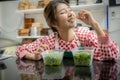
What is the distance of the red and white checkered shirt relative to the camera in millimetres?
1047

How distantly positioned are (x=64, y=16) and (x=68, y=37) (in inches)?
6.4

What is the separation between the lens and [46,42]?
52.7 inches

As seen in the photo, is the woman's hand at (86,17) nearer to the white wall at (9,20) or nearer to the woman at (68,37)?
the woman at (68,37)

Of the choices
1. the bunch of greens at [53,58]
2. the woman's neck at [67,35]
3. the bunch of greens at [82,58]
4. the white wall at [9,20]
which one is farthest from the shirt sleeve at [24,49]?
the white wall at [9,20]

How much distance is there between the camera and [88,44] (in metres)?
1.27

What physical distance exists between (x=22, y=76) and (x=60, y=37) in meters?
0.65

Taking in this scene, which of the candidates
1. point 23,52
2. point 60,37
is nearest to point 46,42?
point 60,37

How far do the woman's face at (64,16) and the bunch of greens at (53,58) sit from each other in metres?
0.29

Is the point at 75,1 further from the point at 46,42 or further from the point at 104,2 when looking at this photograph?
the point at 46,42

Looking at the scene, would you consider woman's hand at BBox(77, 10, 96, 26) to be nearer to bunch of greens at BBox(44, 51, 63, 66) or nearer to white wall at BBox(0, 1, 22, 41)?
bunch of greens at BBox(44, 51, 63, 66)

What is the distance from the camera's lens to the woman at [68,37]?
1057 mm

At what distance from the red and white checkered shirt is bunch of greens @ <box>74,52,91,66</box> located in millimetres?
190

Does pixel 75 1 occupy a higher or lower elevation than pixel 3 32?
higher

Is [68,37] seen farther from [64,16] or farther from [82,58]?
[82,58]
